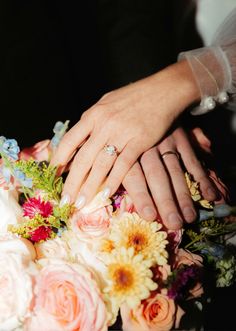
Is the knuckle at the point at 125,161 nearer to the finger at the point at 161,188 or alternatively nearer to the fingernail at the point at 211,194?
the finger at the point at 161,188

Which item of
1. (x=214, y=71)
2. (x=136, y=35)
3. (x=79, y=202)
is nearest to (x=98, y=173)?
(x=79, y=202)

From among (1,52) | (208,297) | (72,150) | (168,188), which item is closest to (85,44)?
(1,52)

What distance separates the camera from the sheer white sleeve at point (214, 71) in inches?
41.7

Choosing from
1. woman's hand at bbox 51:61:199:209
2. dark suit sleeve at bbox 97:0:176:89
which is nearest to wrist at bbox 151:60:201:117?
woman's hand at bbox 51:61:199:209

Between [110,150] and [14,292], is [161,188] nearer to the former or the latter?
[110,150]

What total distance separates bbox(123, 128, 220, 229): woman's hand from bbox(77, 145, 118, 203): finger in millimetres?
57

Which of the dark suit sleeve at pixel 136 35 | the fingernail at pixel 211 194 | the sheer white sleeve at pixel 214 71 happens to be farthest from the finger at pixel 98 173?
the dark suit sleeve at pixel 136 35

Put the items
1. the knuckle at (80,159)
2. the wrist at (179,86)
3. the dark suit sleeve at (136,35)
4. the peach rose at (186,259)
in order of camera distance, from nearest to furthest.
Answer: the peach rose at (186,259)
the knuckle at (80,159)
the wrist at (179,86)
the dark suit sleeve at (136,35)

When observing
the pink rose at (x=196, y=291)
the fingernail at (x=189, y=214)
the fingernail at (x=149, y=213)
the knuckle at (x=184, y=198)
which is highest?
the fingernail at (x=149, y=213)

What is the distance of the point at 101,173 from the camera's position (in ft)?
2.74

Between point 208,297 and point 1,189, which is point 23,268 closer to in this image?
point 1,189

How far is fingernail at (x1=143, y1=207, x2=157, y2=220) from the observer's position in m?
0.70

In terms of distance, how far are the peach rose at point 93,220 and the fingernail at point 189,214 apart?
169 mm

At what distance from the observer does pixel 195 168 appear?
35.2 inches
